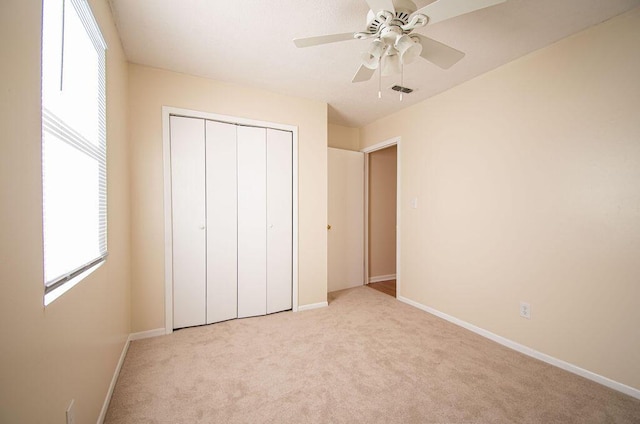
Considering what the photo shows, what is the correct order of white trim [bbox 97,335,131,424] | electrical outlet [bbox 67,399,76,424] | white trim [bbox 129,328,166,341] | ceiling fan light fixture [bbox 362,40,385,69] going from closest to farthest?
1. electrical outlet [bbox 67,399,76,424]
2. white trim [bbox 97,335,131,424]
3. ceiling fan light fixture [bbox 362,40,385,69]
4. white trim [bbox 129,328,166,341]

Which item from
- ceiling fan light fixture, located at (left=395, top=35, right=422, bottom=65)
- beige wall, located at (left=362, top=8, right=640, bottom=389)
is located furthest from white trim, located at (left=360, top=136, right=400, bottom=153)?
ceiling fan light fixture, located at (left=395, top=35, right=422, bottom=65)

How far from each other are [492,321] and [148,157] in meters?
3.54

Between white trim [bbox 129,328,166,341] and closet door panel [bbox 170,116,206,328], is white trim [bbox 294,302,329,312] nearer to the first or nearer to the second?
closet door panel [bbox 170,116,206,328]

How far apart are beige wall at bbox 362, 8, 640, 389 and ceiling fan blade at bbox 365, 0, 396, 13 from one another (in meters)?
1.61

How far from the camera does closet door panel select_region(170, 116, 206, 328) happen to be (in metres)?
2.53

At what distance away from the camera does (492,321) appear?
2.41m

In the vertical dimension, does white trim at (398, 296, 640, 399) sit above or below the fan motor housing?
below

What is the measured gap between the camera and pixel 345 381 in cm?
177

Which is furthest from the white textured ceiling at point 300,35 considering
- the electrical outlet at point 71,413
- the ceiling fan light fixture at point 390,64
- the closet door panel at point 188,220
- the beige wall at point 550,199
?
the electrical outlet at point 71,413

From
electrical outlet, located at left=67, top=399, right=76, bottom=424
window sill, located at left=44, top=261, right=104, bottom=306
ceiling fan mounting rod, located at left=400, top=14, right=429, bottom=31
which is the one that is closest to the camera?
window sill, located at left=44, top=261, right=104, bottom=306

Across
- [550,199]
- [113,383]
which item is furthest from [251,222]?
[550,199]

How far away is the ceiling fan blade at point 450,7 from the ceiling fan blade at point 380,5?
0.14m

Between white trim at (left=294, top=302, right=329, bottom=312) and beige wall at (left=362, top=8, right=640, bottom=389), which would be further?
white trim at (left=294, top=302, right=329, bottom=312)

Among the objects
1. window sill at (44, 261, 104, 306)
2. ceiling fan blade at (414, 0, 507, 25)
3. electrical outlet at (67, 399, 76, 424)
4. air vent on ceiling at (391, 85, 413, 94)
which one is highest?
air vent on ceiling at (391, 85, 413, 94)
